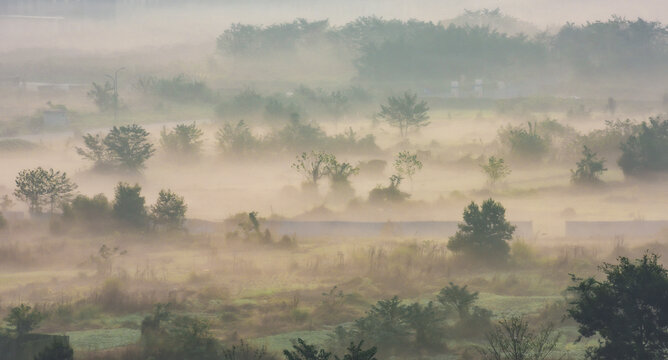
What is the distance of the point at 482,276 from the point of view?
31.7 meters

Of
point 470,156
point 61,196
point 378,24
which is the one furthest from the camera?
point 378,24

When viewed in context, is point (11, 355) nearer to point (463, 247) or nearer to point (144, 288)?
point (144, 288)

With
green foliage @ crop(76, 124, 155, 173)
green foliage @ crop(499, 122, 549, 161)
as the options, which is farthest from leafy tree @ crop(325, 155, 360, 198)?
green foliage @ crop(499, 122, 549, 161)

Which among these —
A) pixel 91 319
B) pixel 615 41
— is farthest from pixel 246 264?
pixel 615 41

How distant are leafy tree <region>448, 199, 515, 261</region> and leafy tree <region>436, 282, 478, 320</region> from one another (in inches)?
273

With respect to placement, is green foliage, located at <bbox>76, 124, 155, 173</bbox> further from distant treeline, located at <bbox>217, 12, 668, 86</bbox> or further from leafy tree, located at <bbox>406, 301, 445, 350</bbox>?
distant treeline, located at <bbox>217, 12, 668, 86</bbox>

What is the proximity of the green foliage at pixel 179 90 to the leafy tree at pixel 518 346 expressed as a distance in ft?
300

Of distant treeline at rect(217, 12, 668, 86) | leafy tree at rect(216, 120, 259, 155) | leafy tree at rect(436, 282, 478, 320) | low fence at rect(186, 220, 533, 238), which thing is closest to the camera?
leafy tree at rect(436, 282, 478, 320)

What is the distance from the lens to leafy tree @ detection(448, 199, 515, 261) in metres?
33.3

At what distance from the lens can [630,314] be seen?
18375mm

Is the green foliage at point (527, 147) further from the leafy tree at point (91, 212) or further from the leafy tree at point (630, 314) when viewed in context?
the leafy tree at point (630, 314)

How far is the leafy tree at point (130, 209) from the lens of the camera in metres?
39.8

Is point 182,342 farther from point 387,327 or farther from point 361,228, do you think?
point 361,228

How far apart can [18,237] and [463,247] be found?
21034 millimetres
